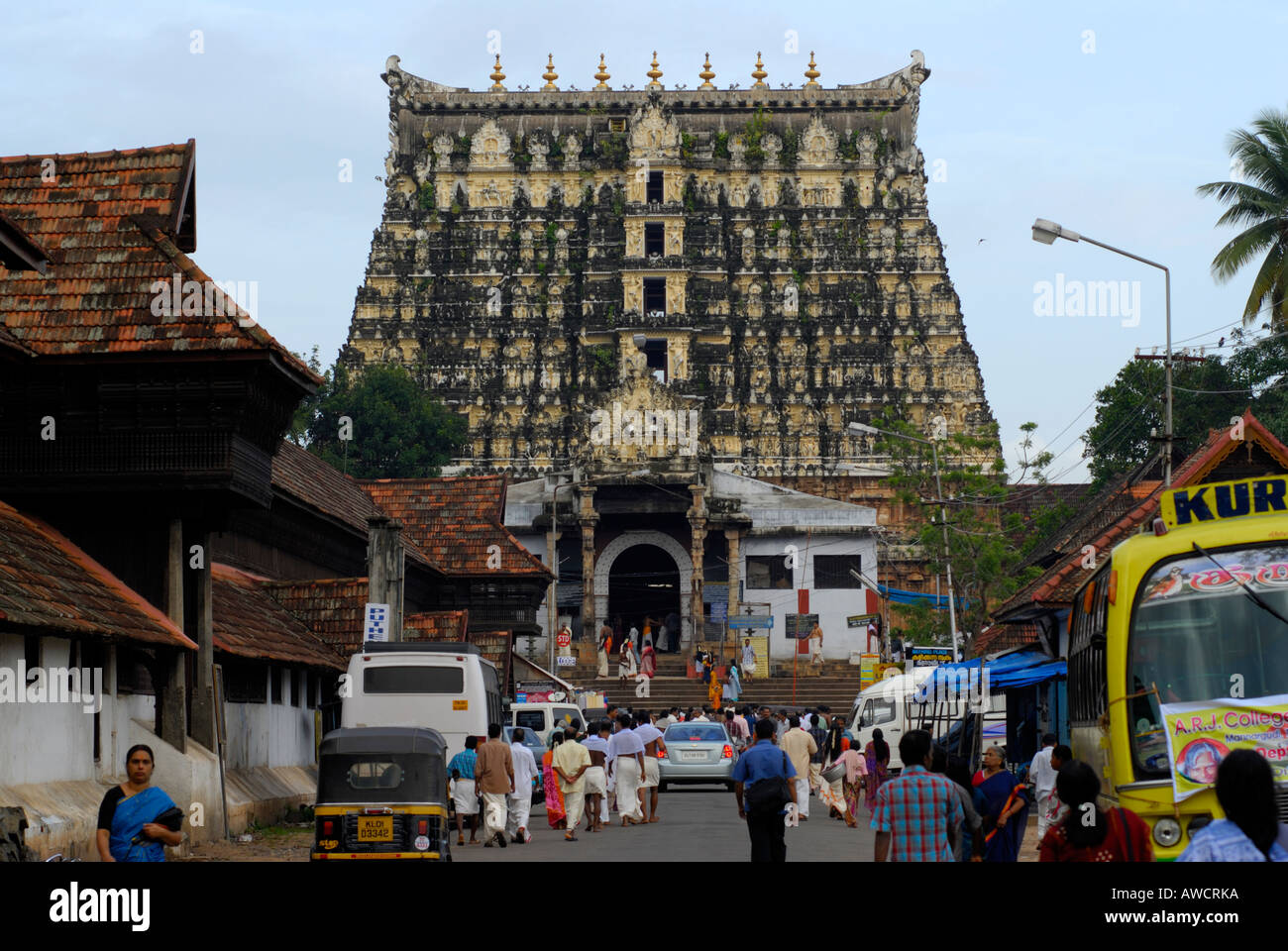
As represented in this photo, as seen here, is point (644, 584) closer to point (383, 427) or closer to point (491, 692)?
point (383, 427)

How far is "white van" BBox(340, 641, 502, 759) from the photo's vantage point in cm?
2712

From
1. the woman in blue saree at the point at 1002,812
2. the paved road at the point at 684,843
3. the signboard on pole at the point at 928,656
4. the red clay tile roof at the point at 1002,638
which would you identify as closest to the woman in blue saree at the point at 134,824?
the woman in blue saree at the point at 1002,812

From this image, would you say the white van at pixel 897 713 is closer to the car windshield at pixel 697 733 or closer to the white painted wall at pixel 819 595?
the car windshield at pixel 697 733

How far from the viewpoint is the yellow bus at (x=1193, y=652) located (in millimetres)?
12789

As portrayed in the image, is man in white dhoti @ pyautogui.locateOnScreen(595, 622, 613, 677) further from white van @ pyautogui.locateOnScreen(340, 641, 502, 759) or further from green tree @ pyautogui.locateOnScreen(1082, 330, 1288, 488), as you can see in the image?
white van @ pyautogui.locateOnScreen(340, 641, 502, 759)

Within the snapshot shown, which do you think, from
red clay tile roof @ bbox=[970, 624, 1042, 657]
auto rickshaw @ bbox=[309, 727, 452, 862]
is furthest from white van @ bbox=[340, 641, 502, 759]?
red clay tile roof @ bbox=[970, 624, 1042, 657]

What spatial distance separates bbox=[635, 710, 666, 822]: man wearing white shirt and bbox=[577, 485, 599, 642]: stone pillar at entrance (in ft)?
116

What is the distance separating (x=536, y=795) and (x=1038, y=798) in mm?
18818

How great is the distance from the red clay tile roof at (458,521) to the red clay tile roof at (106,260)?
2134 centimetres

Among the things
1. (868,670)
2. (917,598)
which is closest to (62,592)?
(868,670)

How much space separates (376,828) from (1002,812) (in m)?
6.83

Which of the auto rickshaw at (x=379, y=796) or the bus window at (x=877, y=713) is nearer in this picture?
the auto rickshaw at (x=379, y=796)

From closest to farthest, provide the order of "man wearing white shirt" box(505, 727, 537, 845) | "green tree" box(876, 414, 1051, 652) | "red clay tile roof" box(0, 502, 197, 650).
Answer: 1. "red clay tile roof" box(0, 502, 197, 650)
2. "man wearing white shirt" box(505, 727, 537, 845)
3. "green tree" box(876, 414, 1051, 652)
